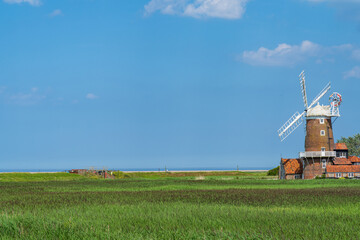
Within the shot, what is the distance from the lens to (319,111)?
81188 mm

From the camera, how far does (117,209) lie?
76.8ft

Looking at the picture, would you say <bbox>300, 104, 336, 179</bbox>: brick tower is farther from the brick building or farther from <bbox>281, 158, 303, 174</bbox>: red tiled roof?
<bbox>281, 158, 303, 174</bbox>: red tiled roof

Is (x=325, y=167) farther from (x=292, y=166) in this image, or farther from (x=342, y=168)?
(x=292, y=166)

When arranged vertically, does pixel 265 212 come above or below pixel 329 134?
below

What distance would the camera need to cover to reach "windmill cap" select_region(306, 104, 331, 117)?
80812 mm

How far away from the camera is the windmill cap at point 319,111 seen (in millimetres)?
80812

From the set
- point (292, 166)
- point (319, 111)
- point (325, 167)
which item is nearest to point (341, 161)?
point (325, 167)

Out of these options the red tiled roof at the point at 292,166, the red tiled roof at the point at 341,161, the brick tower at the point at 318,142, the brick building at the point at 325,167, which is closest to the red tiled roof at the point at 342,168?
the brick building at the point at 325,167

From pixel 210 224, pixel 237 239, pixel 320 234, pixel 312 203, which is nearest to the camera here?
pixel 237 239

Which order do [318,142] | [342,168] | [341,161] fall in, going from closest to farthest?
[318,142], [342,168], [341,161]

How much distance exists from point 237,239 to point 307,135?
235ft

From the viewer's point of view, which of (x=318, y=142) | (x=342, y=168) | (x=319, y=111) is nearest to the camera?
(x=318, y=142)

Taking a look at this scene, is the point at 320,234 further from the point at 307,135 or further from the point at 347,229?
the point at 307,135

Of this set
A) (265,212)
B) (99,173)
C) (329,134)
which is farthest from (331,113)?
(265,212)
